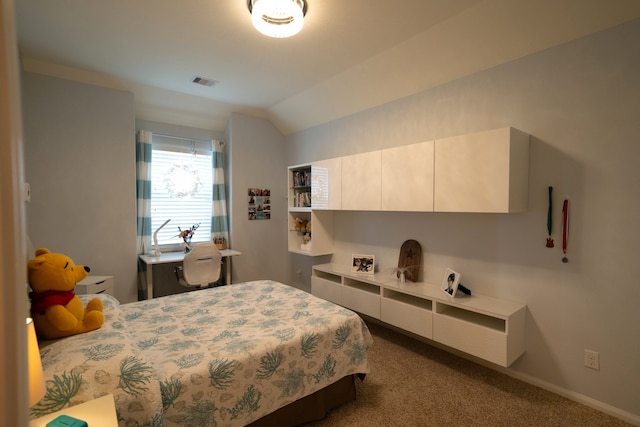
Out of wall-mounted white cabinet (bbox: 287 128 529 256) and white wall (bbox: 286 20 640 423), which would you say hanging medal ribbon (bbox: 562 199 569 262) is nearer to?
white wall (bbox: 286 20 640 423)

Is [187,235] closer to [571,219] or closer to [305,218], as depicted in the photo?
[305,218]

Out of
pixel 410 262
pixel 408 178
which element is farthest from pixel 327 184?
pixel 410 262

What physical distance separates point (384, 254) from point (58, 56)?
3699 millimetres

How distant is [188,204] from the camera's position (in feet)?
13.7

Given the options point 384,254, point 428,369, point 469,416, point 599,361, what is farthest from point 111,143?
point 599,361

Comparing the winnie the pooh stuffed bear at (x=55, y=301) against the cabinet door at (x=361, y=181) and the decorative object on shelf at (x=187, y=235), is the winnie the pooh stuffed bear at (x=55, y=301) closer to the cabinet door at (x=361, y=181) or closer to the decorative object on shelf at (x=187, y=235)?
the cabinet door at (x=361, y=181)

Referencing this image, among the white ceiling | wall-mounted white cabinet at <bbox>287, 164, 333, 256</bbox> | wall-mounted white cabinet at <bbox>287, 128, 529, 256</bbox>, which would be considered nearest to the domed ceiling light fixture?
the white ceiling

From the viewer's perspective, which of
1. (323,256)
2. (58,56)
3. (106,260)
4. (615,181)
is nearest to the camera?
(615,181)

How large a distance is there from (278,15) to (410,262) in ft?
7.75

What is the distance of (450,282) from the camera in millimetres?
2619

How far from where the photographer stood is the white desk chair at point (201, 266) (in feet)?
11.2

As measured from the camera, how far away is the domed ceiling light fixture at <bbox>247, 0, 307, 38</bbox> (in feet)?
6.21

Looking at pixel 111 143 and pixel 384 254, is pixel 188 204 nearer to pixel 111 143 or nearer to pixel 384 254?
pixel 111 143

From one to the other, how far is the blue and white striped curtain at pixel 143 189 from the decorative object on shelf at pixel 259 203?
4.19 ft
